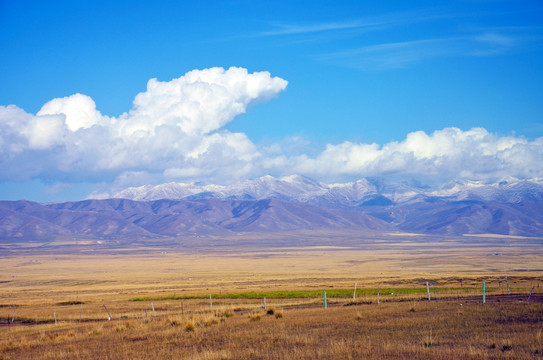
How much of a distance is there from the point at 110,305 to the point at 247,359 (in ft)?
100.0

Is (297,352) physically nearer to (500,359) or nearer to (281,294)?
(500,359)

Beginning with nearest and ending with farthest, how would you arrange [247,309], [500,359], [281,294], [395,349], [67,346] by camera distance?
1. [500,359]
2. [395,349]
3. [67,346]
4. [247,309]
5. [281,294]

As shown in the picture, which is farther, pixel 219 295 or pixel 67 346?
pixel 219 295

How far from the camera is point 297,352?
18406mm

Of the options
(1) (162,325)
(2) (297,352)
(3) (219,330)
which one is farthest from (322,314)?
(2) (297,352)

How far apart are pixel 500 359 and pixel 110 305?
3590 centimetres

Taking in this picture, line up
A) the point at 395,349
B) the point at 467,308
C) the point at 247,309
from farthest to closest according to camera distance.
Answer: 1. the point at 247,309
2. the point at 467,308
3. the point at 395,349

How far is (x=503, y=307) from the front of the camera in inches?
1051

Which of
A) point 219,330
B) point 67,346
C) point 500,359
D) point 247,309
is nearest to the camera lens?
point 500,359

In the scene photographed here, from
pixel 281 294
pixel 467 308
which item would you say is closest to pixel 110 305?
pixel 281 294

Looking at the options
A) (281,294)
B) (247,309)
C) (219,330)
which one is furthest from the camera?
(281,294)

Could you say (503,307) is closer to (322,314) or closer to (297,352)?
(322,314)

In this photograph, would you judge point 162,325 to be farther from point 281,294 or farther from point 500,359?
point 281,294

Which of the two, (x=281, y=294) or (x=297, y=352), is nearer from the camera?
(x=297, y=352)
